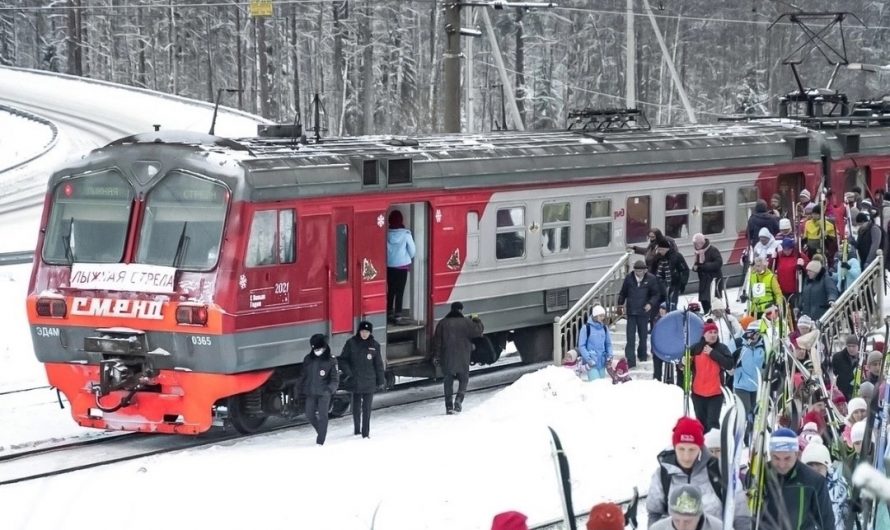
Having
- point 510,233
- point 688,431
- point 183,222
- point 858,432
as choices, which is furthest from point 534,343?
point 688,431

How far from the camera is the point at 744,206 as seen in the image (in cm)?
2422

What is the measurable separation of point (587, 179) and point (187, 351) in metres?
7.20

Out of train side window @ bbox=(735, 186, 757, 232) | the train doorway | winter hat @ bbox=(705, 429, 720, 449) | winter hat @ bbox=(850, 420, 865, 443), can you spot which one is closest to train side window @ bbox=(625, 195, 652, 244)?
train side window @ bbox=(735, 186, 757, 232)

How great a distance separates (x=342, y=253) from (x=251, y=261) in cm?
144

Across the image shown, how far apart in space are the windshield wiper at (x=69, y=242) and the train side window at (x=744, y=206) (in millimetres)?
11386

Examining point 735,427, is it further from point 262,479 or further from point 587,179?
point 587,179

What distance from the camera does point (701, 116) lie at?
75.1 meters

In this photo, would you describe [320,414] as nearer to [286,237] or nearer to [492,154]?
[286,237]

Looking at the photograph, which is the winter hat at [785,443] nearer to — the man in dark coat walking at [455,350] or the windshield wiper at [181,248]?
the windshield wiper at [181,248]

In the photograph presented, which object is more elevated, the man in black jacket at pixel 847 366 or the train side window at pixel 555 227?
the train side window at pixel 555 227

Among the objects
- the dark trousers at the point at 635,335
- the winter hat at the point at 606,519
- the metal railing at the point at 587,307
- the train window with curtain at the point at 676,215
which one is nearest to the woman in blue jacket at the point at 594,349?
the dark trousers at the point at 635,335

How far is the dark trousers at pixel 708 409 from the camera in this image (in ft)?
47.7

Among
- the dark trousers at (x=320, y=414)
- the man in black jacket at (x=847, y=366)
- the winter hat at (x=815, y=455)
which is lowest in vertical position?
the dark trousers at (x=320, y=414)

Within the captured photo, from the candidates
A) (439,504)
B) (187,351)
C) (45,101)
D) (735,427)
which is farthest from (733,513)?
(45,101)
